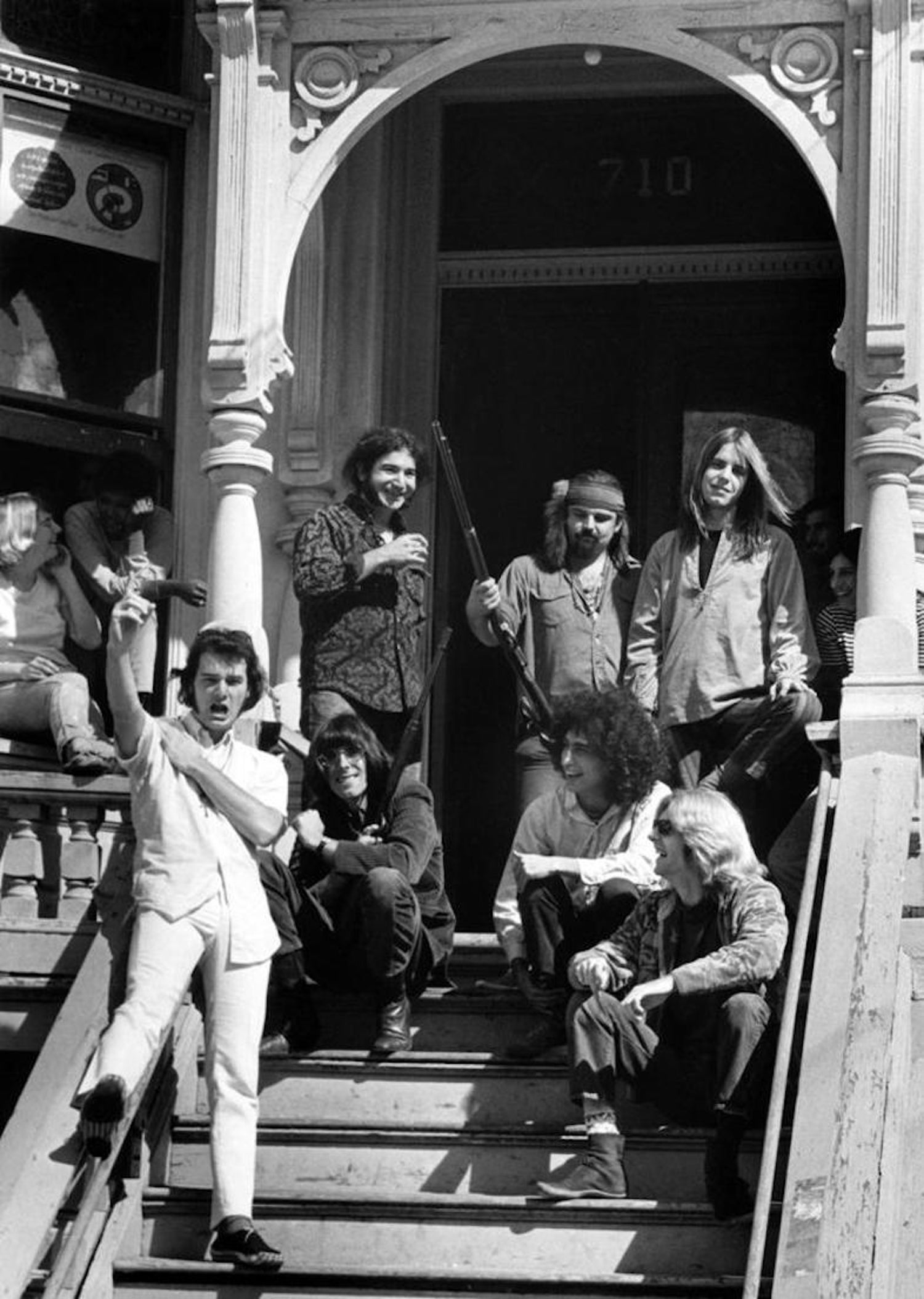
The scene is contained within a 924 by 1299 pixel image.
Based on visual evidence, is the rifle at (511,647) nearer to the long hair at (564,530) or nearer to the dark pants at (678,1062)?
the long hair at (564,530)

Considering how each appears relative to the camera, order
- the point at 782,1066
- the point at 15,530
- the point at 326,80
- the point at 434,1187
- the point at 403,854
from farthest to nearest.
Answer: the point at 326,80
the point at 15,530
the point at 403,854
the point at 434,1187
the point at 782,1066

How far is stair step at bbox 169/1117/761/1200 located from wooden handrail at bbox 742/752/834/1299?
0.33 meters

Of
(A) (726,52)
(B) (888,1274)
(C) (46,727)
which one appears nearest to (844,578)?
(A) (726,52)

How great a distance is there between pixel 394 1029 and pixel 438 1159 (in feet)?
1.81

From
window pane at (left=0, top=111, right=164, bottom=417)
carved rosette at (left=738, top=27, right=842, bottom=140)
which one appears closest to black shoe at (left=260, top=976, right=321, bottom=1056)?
window pane at (left=0, top=111, right=164, bottom=417)

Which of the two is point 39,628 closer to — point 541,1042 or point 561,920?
point 561,920

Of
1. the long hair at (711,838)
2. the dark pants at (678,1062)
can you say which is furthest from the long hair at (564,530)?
the dark pants at (678,1062)

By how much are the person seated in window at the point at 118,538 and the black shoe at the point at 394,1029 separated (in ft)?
8.21

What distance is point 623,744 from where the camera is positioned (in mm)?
11164

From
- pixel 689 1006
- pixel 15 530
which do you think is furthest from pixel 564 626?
pixel 689 1006

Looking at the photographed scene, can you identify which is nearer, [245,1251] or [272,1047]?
[245,1251]

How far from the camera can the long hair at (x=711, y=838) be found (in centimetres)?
1034

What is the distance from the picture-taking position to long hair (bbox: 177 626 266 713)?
1082 centimetres

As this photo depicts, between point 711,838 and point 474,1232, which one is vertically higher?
point 711,838
